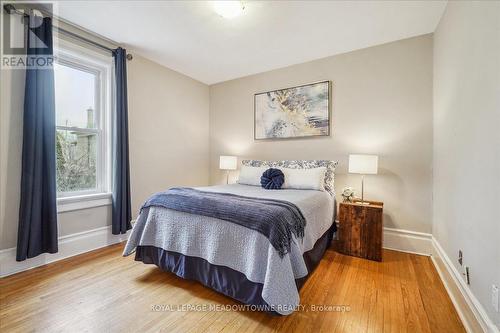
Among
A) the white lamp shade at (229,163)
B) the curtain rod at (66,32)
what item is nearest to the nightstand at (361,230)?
the white lamp shade at (229,163)

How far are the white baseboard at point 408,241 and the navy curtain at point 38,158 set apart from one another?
145 inches

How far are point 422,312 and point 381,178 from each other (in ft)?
5.15

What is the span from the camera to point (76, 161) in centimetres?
254

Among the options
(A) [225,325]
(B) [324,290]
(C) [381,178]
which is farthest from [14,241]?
(C) [381,178]

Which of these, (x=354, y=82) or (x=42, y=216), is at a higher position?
(x=354, y=82)

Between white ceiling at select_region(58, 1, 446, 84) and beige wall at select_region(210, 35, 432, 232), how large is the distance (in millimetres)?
206

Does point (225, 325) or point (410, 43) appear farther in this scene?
point (410, 43)

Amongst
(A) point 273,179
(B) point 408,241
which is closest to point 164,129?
(A) point 273,179

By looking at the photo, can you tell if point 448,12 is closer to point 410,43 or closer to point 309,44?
point 410,43

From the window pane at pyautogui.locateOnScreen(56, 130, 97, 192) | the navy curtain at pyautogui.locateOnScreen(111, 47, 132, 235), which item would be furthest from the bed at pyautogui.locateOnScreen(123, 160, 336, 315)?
the window pane at pyautogui.locateOnScreen(56, 130, 97, 192)

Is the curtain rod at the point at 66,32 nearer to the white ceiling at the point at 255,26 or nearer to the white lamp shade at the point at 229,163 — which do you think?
→ the white ceiling at the point at 255,26

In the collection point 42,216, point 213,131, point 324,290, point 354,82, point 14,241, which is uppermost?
point 354,82

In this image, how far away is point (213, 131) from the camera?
4.22 m

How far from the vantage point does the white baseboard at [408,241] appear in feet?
8.20
